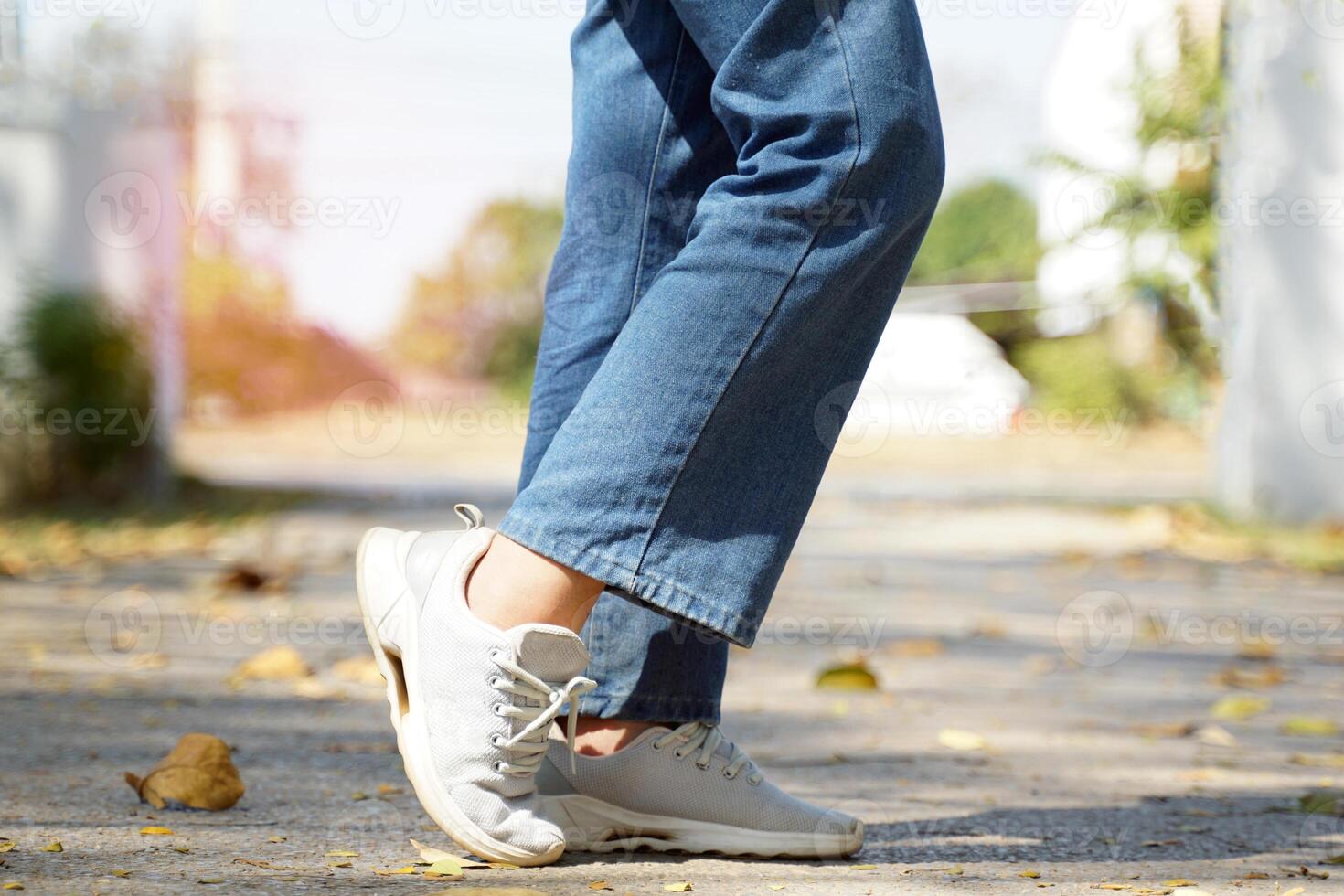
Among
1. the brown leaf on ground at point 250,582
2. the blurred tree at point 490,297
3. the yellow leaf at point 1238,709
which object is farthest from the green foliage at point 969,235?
the yellow leaf at point 1238,709

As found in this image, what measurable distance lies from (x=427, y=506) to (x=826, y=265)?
528 cm

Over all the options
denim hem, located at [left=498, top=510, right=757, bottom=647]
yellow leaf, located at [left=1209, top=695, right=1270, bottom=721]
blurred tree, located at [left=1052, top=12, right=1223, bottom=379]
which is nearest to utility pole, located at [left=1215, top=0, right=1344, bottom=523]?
blurred tree, located at [left=1052, top=12, right=1223, bottom=379]

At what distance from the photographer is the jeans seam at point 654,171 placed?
1.26m

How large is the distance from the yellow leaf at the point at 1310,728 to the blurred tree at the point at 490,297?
15129 millimetres

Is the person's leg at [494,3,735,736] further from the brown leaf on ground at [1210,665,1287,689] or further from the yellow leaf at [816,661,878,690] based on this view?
the brown leaf on ground at [1210,665,1287,689]

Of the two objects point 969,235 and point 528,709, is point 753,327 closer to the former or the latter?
point 528,709

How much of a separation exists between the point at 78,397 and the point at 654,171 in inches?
179

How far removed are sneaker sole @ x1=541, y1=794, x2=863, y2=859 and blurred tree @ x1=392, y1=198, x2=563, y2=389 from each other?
15750mm

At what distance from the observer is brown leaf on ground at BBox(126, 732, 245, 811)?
1.34 metres

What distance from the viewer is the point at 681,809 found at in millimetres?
1255

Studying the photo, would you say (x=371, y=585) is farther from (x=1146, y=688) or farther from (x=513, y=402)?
(x=513, y=402)

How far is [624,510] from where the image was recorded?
1059 mm

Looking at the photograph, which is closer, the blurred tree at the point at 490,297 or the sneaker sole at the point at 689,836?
the sneaker sole at the point at 689,836

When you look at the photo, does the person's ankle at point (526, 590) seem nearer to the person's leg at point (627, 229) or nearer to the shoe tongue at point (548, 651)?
the shoe tongue at point (548, 651)
